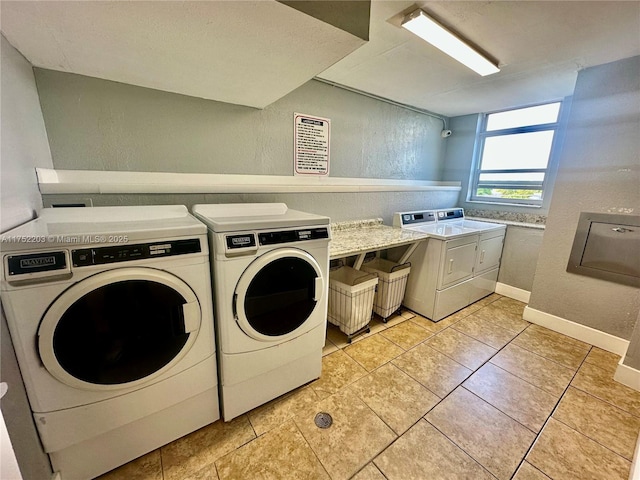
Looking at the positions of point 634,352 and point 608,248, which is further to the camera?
point 608,248

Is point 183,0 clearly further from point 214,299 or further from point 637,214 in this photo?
point 637,214

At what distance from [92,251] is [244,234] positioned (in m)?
0.58

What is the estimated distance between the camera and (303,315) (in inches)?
60.6

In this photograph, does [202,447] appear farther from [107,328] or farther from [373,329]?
[373,329]

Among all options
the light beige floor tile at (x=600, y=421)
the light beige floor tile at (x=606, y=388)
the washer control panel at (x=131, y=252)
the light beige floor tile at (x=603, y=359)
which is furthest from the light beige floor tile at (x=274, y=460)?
the light beige floor tile at (x=603, y=359)

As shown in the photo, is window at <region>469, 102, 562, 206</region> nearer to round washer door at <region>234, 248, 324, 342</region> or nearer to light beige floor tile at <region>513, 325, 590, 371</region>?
light beige floor tile at <region>513, 325, 590, 371</region>

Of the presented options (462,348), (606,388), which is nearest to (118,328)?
(462,348)

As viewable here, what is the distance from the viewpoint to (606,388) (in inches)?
68.6

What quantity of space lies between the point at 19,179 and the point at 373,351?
7.56 ft

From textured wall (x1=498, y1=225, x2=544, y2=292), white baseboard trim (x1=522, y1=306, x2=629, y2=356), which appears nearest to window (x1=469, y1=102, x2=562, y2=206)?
textured wall (x1=498, y1=225, x2=544, y2=292)

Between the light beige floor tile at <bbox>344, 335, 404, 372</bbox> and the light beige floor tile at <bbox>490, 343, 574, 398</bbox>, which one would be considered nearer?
the light beige floor tile at <bbox>490, 343, 574, 398</bbox>

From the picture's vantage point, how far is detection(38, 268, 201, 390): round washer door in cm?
95

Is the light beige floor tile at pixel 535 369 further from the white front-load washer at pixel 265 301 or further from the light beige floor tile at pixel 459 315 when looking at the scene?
the white front-load washer at pixel 265 301

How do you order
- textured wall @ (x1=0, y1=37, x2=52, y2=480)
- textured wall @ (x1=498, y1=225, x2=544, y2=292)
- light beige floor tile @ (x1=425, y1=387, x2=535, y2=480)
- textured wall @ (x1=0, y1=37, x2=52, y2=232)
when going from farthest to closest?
1. textured wall @ (x1=498, y1=225, x2=544, y2=292)
2. light beige floor tile @ (x1=425, y1=387, x2=535, y2=480)
3. textured wall @ (x1=0, y1=37, x2=52, y2=232)
4. textured wall @ (x1=0, y1=37, x2=52, y2=480)
